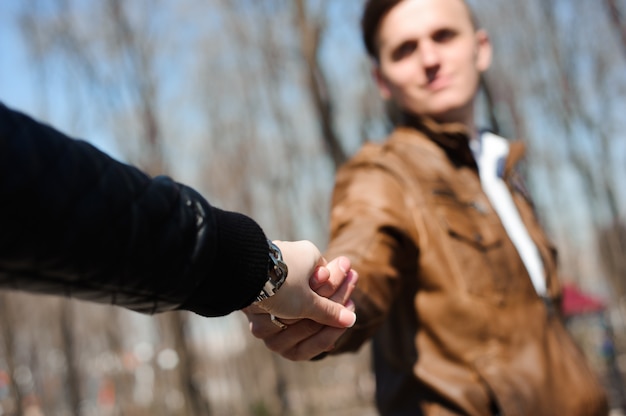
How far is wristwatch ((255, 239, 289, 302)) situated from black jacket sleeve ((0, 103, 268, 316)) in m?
0.05

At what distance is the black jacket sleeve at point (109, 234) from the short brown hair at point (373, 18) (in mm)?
1629

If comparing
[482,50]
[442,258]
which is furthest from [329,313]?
[482,50]

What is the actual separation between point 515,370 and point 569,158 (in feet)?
68.5

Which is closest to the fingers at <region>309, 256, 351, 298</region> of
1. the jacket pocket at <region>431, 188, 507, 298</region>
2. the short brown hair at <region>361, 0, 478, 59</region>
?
the jacket pocket at <region>431, 188, 507, 298</region>

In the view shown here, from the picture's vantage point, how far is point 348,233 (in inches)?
89.4

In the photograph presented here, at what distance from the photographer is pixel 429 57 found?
2.70 metres

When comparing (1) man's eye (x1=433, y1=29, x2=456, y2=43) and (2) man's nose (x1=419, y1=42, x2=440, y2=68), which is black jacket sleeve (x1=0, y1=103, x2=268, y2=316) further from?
(1) man's eye (x1=433, y1=29, x2=456, y2=43)

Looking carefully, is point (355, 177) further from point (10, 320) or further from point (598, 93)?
point (598, 93)

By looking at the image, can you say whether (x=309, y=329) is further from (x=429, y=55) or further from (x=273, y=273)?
(x=429, y=55)

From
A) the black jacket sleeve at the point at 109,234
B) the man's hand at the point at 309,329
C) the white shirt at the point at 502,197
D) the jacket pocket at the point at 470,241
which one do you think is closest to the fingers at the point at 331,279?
the man's hand at the point at 309,329

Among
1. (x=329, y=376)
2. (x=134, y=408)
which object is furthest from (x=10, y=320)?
(x=329, y=376)

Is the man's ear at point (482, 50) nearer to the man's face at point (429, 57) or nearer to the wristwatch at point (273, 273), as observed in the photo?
the man's face at point (429, 57)

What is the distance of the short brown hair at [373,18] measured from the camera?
110 inches

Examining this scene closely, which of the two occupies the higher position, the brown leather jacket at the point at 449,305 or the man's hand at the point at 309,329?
the man's hand at the point at 309,329
